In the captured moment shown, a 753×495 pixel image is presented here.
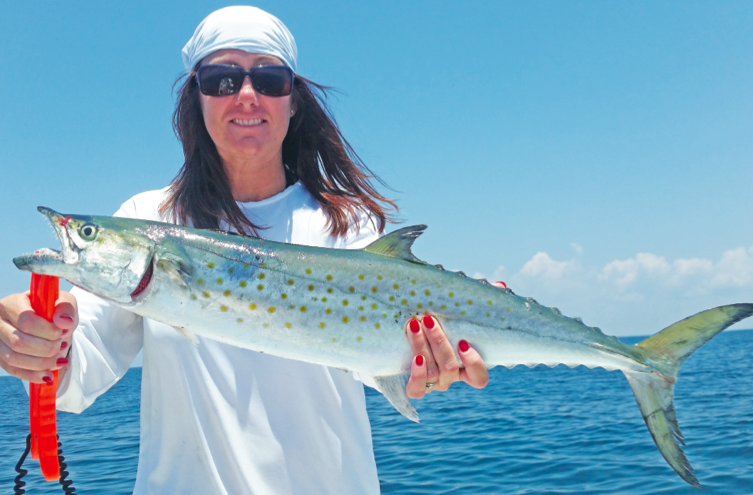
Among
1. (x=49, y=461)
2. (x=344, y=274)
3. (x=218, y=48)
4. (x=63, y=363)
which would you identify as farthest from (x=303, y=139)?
(x=49, y=461)

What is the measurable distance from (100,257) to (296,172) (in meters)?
1.45

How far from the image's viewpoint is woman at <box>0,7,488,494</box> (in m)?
2.38

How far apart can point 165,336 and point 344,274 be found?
2.61 ft

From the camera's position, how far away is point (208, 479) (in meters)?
2.40

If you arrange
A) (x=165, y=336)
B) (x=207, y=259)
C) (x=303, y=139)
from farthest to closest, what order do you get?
(x=303, y=139) → (x=165, y=336) → (x=207, y=259)

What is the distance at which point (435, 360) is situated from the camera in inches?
102

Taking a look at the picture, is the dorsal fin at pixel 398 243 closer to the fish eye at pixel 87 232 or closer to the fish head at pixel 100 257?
the fish head at pixel 100 257

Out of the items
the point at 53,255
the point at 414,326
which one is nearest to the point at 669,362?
the point at 414,326

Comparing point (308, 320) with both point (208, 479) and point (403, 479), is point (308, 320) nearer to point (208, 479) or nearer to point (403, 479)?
point (208, 479)

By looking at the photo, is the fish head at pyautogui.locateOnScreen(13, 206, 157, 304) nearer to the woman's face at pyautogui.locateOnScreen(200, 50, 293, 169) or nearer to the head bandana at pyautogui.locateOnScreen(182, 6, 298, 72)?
the woman's face at pyautogui.locateOnScreen(200, 50, 293, 169)

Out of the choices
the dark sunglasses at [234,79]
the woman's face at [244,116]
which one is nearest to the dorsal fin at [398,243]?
the woman's face at [244,116]

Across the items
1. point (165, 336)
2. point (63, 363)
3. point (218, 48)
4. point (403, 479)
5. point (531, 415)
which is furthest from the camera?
point (531, 415)

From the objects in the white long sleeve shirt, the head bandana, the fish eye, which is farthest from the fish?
the head bandana

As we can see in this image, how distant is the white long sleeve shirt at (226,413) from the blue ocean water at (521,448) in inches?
264
